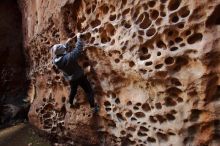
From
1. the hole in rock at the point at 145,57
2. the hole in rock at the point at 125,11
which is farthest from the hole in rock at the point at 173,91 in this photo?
the hole in rock at the point at 125,11

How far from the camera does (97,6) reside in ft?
14.6

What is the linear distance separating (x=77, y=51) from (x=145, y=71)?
3.54 feet

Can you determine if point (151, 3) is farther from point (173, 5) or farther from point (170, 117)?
point (170, 117)

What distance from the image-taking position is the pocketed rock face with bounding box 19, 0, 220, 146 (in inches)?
137

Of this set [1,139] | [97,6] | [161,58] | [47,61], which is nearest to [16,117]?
[1,139]

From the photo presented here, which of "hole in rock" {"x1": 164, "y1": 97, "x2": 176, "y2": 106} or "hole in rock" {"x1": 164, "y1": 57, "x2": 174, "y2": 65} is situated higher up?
"hole in rock" {"x1": 164, "y1": 57, "x2": 174, "y2": 65}

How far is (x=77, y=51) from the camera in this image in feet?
14.8

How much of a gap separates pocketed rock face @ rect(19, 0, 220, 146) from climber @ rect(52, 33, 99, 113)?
0.37ft

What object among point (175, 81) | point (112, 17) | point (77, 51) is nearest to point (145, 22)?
point (112, 17)

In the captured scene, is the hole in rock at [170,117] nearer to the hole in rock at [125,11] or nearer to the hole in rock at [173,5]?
the hole in rock at [173,5]

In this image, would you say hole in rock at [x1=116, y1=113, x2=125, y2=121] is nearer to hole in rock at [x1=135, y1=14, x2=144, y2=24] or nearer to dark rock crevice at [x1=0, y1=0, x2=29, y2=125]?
hole in rock at [x1=135, y1=14, x2=144, y2=24]

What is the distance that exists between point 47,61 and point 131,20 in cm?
249

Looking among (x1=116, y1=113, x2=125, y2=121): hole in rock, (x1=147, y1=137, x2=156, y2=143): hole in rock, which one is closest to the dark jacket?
(x1=116, y1=113, x2=125, y2=121): hole in rock

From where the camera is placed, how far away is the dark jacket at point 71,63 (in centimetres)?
448
